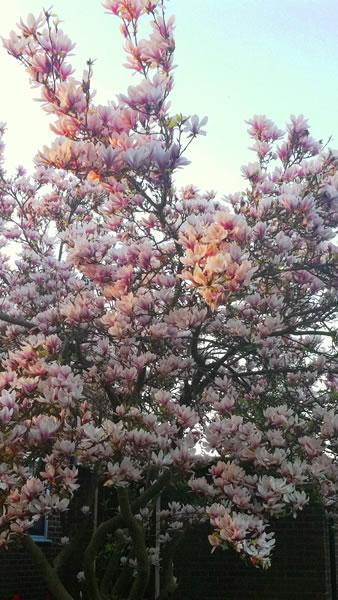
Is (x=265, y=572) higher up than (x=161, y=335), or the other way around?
(x=161, y=335)

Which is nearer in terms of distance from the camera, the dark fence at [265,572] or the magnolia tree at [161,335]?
the magnolia tree at [161,335]

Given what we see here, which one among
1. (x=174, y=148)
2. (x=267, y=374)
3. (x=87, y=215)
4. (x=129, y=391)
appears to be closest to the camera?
(x=174, y=148)

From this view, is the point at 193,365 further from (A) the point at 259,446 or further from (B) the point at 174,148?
(B) the point at 174,148

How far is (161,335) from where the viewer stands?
5656 mm

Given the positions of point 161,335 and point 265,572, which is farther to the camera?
point 265,572

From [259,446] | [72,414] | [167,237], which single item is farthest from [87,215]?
[259,446]

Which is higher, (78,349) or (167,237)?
(167,237)

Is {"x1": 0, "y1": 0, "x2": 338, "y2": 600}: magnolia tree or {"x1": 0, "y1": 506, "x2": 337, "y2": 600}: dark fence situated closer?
{"x1": 0, "y1": 0, "x2": 338, "y2": 600}: magnolia tree

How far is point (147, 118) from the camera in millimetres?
5160

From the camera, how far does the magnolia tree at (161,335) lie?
15.7ft

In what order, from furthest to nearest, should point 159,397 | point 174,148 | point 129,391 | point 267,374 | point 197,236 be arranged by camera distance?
point 267,374 < point 129,391 < point 159,397 < point 174,148 < point 197,236

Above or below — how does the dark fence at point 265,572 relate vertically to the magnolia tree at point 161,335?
below

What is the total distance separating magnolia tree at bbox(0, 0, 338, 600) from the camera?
4.79m

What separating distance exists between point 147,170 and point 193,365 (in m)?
1.85
